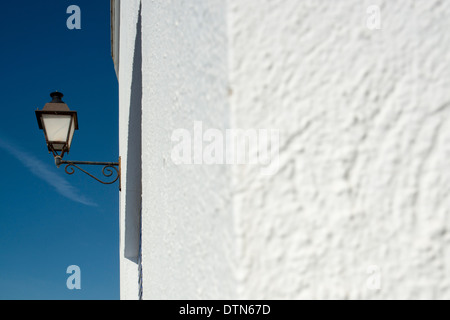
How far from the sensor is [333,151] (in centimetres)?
35

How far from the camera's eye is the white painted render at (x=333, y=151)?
336mm

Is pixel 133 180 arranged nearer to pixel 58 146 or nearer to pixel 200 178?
pixel 58 146

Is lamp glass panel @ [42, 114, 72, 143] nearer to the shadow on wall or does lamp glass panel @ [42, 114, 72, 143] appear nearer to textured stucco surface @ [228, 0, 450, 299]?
the shadow on wall

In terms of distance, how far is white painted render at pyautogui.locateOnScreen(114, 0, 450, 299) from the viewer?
336 mm

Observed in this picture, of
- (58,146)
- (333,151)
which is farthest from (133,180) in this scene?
(333,151)

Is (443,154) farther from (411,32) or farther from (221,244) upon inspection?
(221,244)

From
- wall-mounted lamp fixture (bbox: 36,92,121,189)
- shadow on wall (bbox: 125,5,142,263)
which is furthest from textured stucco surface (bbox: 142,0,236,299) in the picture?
wall-mounted lamp fixture (bbox: 36,92,121,189)

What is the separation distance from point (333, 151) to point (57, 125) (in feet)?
14.6

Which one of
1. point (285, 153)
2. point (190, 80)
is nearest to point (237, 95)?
point (285, 153)

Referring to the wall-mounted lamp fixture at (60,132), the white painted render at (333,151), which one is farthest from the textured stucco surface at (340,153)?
the wall-mounted lamp fixture at (60,132)

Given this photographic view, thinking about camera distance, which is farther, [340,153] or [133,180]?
[133,180]

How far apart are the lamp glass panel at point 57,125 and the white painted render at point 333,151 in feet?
14.1

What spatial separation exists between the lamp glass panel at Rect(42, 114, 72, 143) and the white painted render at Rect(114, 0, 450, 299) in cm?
430
